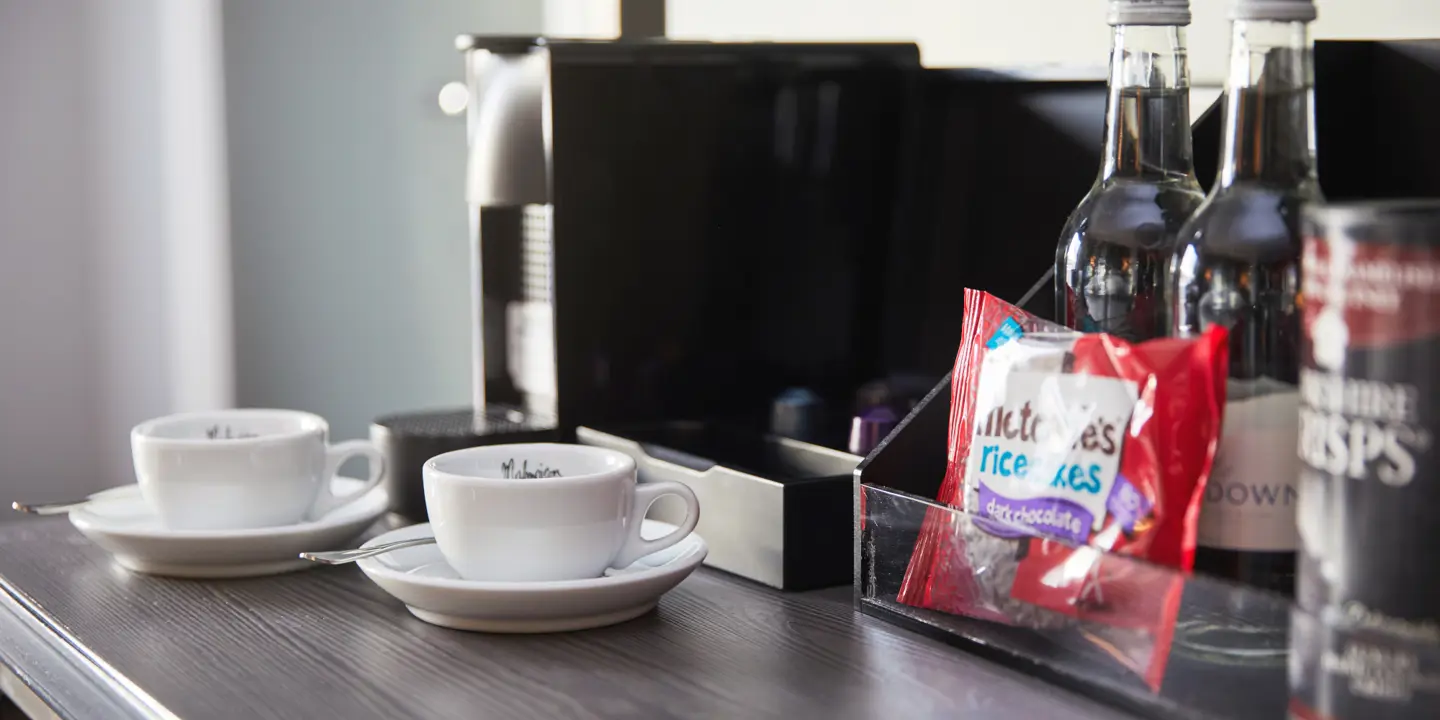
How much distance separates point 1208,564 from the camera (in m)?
0.65

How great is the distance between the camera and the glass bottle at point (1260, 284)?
0.63m

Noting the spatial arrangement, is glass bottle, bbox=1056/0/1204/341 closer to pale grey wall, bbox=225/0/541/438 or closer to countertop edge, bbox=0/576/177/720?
countertop edge, bbox=0/576/177/720

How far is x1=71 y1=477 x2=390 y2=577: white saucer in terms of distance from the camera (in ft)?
2.84

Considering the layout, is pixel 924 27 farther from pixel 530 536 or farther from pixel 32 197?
pixel 32 197

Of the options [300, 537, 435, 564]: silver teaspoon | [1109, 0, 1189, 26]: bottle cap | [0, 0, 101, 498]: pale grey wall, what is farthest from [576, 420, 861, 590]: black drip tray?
[0, 0, 101, 498]: pale grey wall

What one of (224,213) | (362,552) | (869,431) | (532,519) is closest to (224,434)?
(362,552)

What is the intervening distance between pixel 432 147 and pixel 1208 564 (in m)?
1.89

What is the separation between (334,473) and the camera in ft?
3.24

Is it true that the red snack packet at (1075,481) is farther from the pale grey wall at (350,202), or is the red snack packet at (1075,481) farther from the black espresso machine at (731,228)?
the pale grey wall at (350,202)

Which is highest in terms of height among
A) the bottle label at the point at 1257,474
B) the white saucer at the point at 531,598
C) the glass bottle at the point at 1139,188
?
the glass bottle at the point at 1139,188

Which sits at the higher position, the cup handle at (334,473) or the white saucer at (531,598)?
the cup handle at (334,473)

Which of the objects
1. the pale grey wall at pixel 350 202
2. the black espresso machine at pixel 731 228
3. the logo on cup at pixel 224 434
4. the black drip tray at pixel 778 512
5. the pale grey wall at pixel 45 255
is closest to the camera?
the black drip tray at pixel 778 512

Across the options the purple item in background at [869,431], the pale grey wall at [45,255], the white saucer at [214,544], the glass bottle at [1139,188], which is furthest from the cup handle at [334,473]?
the pale grey wall at [45,255]

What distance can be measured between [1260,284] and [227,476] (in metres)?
0.59
